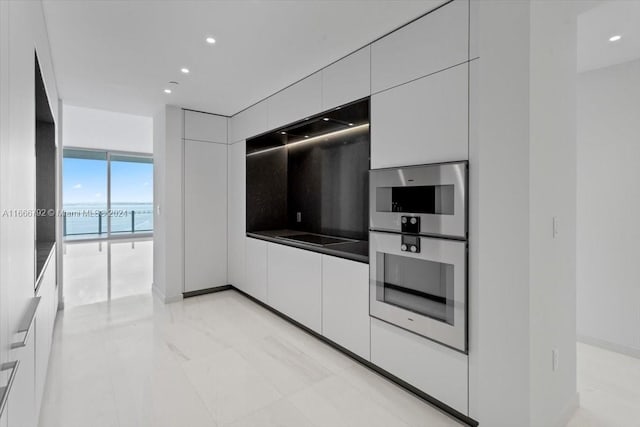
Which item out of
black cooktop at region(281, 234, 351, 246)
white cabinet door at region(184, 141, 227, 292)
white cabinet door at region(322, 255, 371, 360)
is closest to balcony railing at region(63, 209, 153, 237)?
white cabinet door at region(184, 141, 227, 292)

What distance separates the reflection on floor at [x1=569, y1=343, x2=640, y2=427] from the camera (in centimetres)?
203

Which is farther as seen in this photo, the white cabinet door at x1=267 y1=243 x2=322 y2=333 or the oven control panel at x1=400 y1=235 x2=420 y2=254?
the white cabinet door at x1=267 y1=243 x2=322 y2=333

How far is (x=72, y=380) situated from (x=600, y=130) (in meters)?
5.06

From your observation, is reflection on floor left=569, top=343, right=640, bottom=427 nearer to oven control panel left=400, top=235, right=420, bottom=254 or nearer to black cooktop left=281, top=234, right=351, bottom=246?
oven control panel left=400, top=235, right=420, bottom=254

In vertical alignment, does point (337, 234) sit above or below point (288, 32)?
below

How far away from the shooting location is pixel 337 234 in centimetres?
380

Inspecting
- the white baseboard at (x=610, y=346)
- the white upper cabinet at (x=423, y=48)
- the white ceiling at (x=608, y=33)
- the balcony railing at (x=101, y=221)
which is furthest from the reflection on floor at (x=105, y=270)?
the white ceiling at (x=608, y=33)

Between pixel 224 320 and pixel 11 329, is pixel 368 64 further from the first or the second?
pixel 224 320

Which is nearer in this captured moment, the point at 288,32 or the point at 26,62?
the point at 26,62

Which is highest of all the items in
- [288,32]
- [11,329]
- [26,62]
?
[288,32]

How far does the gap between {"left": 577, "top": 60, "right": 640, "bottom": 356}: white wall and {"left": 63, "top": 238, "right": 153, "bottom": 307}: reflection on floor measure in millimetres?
5623

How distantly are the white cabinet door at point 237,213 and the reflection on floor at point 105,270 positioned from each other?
58.2 inches

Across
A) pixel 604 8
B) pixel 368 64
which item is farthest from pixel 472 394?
pixel 604 8

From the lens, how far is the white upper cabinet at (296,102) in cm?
316
